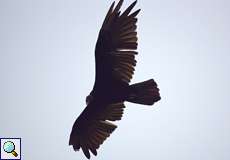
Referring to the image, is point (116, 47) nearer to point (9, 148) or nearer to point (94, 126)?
point (94, 126)

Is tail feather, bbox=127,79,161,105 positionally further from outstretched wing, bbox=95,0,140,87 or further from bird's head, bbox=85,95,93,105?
bird's head, bbox=85,95,93,105

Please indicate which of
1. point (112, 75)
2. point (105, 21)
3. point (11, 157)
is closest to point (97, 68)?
point (112, 75)

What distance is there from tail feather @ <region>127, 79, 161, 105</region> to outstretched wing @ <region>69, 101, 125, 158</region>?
0.74 metres

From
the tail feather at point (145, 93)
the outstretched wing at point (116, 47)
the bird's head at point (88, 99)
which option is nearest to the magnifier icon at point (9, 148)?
the bird's head at point (88, 99)

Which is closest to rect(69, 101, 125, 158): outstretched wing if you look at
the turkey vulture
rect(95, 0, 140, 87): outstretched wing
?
the turkey vulture

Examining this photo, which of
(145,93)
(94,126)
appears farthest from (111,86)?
(94,126)

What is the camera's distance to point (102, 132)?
868 cm

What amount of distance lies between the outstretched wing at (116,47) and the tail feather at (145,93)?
1.17 feet

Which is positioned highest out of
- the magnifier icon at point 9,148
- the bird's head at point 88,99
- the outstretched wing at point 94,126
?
the magnifier icon at point 9,148

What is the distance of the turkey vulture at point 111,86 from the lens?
7.92m

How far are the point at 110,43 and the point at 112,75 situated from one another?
0.51 m

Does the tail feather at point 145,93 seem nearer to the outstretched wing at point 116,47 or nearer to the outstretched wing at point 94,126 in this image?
the outstretched wing at point 116,47

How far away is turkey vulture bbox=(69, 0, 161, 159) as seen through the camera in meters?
7.92

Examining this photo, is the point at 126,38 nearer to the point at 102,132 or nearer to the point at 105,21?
the point at 105,21
